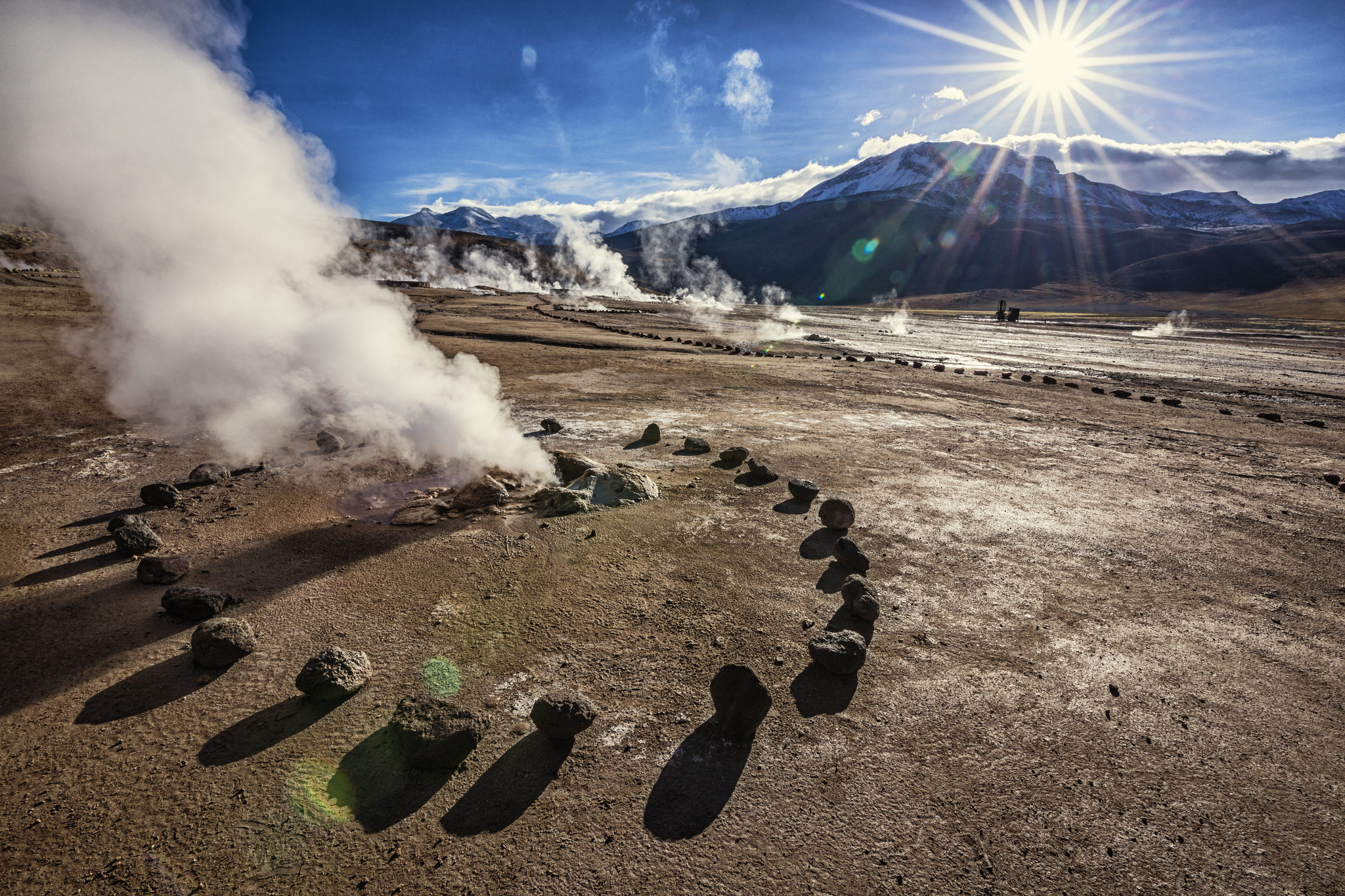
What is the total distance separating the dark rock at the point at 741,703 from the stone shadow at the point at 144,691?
12.9ft

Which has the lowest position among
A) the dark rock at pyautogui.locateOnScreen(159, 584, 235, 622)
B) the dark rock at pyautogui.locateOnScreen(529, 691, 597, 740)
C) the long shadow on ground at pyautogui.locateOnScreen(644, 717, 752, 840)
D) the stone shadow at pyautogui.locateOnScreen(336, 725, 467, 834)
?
the long shadow on ground at pyautogui.locateOnScreen(644, 717, 752, 840)

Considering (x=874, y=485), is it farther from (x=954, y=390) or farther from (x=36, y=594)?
(x=954, y=390)

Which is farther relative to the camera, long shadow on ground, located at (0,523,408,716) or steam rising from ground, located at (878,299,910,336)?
steam rising from ground, located at (878,299,910,336)

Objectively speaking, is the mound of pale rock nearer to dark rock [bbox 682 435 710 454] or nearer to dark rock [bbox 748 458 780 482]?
dark rock [bbox 748 458 780 482]

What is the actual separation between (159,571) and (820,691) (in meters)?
6.51

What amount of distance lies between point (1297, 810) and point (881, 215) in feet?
726

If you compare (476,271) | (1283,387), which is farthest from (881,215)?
(1283,387)

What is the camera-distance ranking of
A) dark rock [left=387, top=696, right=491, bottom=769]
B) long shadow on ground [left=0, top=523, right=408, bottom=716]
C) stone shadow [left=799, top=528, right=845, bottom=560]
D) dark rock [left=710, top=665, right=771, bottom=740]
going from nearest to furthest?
dark rock [left=387, top=696, right=491, bottom=769] → dark rock [left=710, top=665, right=771, bottom=740] → long shadow on ground [left=0, top=523, right=408, bottom=716] → stone shadow [left=799, top=528, right=845, bottom=560]

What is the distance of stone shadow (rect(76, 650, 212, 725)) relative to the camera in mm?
3746

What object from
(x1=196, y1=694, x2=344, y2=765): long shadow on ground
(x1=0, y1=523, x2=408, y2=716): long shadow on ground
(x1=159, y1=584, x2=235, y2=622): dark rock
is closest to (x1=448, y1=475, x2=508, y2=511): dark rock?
(x1=0, y1=523, x2=408, y2=716): long shadow on ground

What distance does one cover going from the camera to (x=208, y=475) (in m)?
7.95

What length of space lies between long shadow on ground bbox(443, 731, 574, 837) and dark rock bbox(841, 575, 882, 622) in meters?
2.96

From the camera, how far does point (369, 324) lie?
11156mm

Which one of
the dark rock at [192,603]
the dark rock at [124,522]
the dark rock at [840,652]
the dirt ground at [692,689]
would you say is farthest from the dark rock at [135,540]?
the dark rock at [840,652]
